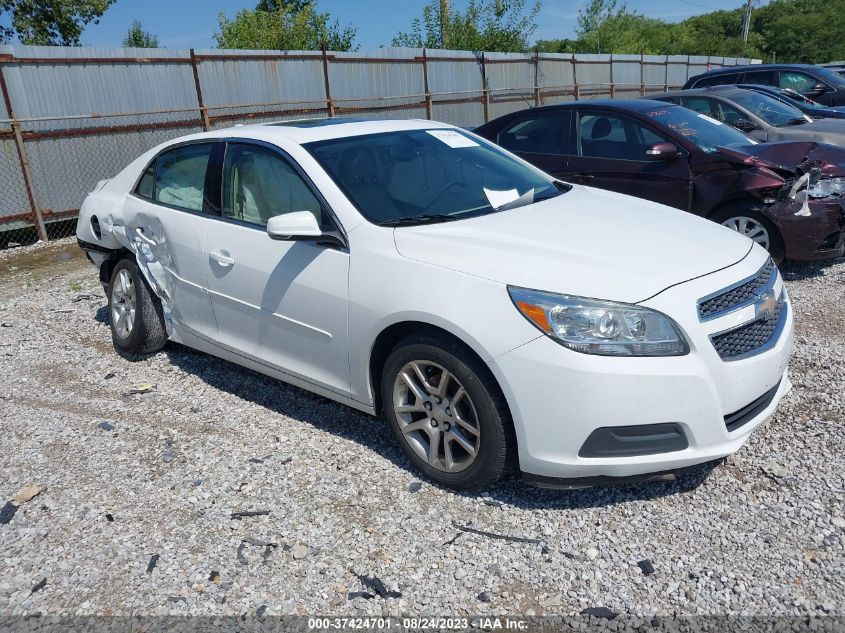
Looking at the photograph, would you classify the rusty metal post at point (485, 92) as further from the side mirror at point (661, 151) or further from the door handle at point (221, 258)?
the door handle at point (221, 258)

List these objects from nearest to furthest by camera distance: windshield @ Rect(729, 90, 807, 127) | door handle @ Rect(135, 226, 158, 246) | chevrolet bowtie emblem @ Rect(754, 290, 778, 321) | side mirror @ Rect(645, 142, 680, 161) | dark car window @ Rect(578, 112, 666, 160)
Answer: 1. chevrolet bowtie emblem @ Rect(754, 290, 778, 321)
2. door handle @ Rect(135, 226, 158, 246)
3. side mirror @ Rect(645, 142, 680, 161)
4. dark car window @ Rect(578, 112, 666, 160)
5. windshield @ Rect(729, 90, 807, 127)

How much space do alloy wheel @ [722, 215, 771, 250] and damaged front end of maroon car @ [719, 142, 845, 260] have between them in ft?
0.41

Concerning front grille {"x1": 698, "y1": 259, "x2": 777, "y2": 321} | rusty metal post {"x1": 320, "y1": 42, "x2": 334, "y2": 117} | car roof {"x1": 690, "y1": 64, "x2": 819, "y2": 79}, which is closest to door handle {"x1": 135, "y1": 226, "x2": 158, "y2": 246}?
front grille {"x1": 698, "y1": 259, "x2": 777, "y2": 321}

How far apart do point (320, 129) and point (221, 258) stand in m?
0.95

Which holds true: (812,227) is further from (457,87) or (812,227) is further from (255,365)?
(457,87)

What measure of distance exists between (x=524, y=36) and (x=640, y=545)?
29.9 m

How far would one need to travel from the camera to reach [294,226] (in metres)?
3.49

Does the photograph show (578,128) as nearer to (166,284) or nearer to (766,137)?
(766,137)

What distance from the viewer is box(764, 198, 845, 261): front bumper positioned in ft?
19.7

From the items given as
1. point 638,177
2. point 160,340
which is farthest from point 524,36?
point 160,340

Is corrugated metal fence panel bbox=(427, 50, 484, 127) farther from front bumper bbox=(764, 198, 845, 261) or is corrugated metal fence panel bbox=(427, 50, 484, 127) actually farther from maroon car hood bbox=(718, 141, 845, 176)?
front bumper bbox=(764, 198, 845, 261)

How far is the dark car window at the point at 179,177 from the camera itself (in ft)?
14.8

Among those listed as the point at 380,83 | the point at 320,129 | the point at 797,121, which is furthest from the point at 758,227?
the point at 380,83

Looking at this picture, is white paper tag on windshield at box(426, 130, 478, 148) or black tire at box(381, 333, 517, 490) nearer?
black tire at box(381, 333, 517, 490)
